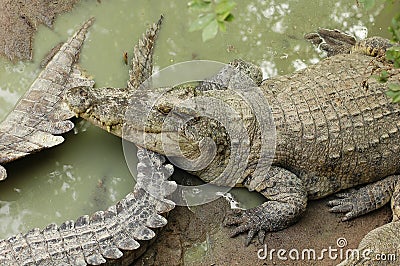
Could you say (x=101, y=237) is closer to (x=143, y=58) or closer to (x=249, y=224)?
(x=249, y=224)

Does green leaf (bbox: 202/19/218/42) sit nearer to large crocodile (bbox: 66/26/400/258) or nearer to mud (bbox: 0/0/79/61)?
large crocodile (bbox: 66/26/400/258)

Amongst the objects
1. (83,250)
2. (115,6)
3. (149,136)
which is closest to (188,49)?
(115,6)

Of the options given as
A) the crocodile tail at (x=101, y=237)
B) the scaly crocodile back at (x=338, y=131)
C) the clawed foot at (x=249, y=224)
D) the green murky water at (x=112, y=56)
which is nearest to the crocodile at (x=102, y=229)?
the crocodile tail at (x=101, y=237)

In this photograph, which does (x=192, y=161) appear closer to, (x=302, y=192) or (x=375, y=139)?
(x=302, y=192)

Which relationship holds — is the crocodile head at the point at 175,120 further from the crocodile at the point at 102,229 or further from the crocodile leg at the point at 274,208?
the crocodile leg at the point at 274,208

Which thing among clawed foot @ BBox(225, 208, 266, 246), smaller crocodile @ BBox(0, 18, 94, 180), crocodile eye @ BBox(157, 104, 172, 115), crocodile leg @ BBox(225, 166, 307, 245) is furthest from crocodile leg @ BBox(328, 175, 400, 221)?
smaller crocodile @ BBox(0, 18, 94, 180)

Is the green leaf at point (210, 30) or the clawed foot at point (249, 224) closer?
the green leaf at point (210, 30)

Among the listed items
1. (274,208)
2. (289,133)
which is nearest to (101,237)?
(274,208)
